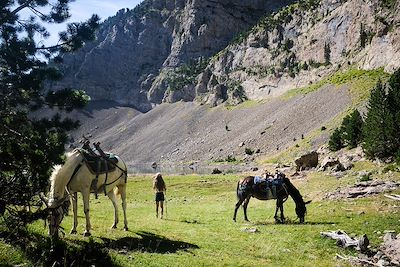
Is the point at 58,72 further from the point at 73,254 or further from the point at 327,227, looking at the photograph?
the point at 327,227

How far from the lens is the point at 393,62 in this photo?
96250 mm

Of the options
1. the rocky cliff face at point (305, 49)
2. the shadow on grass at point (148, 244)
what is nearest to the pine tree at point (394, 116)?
the shadow on grass at point (148, 244)

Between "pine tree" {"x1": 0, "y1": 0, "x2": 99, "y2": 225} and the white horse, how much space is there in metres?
0.87

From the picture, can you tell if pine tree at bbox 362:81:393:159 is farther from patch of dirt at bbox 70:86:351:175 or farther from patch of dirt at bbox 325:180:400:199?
patch of dirt at bbox 70:86:351:175

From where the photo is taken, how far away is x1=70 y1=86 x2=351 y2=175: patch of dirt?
10275 centimetres

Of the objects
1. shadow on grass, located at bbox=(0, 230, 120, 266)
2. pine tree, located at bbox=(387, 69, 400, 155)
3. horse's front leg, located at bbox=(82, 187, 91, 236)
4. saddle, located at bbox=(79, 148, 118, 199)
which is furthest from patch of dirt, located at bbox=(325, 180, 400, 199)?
shadow on grass, located at bbox=(0, 230, 120, 266)

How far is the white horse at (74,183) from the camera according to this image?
13.7 meters

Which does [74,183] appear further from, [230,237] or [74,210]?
[230,237]

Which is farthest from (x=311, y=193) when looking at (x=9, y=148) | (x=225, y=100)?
(x=225, y=100)

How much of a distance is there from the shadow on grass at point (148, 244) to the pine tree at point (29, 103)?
11.3 feet

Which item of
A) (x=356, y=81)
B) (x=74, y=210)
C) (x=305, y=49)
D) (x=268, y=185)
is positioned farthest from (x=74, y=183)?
(x=305, y=49)

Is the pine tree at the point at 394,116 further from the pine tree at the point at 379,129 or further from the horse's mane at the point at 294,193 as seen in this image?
the horse's mane at the point at 294,193

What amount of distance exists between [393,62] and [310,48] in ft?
181

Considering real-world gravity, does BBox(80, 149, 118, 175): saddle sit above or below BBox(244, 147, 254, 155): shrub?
below
